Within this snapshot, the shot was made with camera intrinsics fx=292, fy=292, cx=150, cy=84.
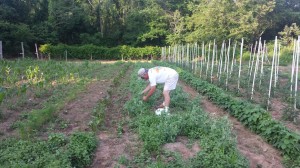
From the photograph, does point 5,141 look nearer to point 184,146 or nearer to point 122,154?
point 122,154

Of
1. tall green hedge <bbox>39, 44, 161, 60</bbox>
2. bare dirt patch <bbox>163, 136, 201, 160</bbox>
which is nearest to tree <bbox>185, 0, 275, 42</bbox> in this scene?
tall green hedge <bbox>39, 44, 161, 60</bbox>

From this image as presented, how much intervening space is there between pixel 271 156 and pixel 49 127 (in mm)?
4533

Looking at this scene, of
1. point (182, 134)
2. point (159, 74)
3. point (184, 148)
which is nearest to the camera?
point (184, 148)

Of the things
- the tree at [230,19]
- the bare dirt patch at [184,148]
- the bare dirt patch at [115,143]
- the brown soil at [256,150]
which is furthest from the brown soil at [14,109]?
the tree at [230,19]

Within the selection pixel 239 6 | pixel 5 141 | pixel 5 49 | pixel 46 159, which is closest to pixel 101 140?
pixel 46 159

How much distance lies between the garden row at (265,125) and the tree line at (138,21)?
27.6 m

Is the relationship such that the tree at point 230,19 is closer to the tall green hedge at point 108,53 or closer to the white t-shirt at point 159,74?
the tall green hedge at point 108,53

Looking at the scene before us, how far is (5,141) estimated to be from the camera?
5.41 metres

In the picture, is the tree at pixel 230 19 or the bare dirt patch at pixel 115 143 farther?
the tree at pixel 230 19

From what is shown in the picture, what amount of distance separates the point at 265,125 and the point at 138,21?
1468 inches

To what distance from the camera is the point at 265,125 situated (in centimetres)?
620

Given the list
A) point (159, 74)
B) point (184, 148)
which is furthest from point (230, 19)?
point (184, 148)

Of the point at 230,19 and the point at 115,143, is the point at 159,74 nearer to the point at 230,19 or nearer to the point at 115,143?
the point at 115,143

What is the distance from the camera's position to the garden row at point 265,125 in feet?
17.5
